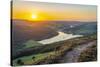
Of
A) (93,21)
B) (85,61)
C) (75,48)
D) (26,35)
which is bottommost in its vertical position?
(85,61)

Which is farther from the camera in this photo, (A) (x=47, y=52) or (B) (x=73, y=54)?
(B) (x=73, y=54)

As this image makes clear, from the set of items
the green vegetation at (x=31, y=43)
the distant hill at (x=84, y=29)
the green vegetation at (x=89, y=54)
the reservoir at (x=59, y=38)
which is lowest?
the green vegetation at (x=89, y=54)

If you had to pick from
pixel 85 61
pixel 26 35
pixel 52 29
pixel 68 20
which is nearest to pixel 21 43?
pixel 26 35

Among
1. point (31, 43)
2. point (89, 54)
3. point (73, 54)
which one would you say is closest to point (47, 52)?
point (31, 43)

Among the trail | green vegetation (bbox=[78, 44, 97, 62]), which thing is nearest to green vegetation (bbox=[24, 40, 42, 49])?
the trail

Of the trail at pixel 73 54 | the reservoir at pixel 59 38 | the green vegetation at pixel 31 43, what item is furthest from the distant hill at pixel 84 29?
the green vegetation at pixel 31 43

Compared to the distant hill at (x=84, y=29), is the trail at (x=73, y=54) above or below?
below

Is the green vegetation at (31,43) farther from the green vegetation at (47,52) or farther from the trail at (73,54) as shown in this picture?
the trail at (73,54)

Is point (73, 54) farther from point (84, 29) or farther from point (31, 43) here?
point (31, 43)

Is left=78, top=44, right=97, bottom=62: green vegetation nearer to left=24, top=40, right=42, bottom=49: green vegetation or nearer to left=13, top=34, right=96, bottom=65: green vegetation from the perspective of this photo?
left=13, top=34, right=96, bottom=65: green vegetation

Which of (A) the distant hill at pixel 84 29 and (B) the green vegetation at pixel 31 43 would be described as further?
(A) the distant hill at pixel 84 29
